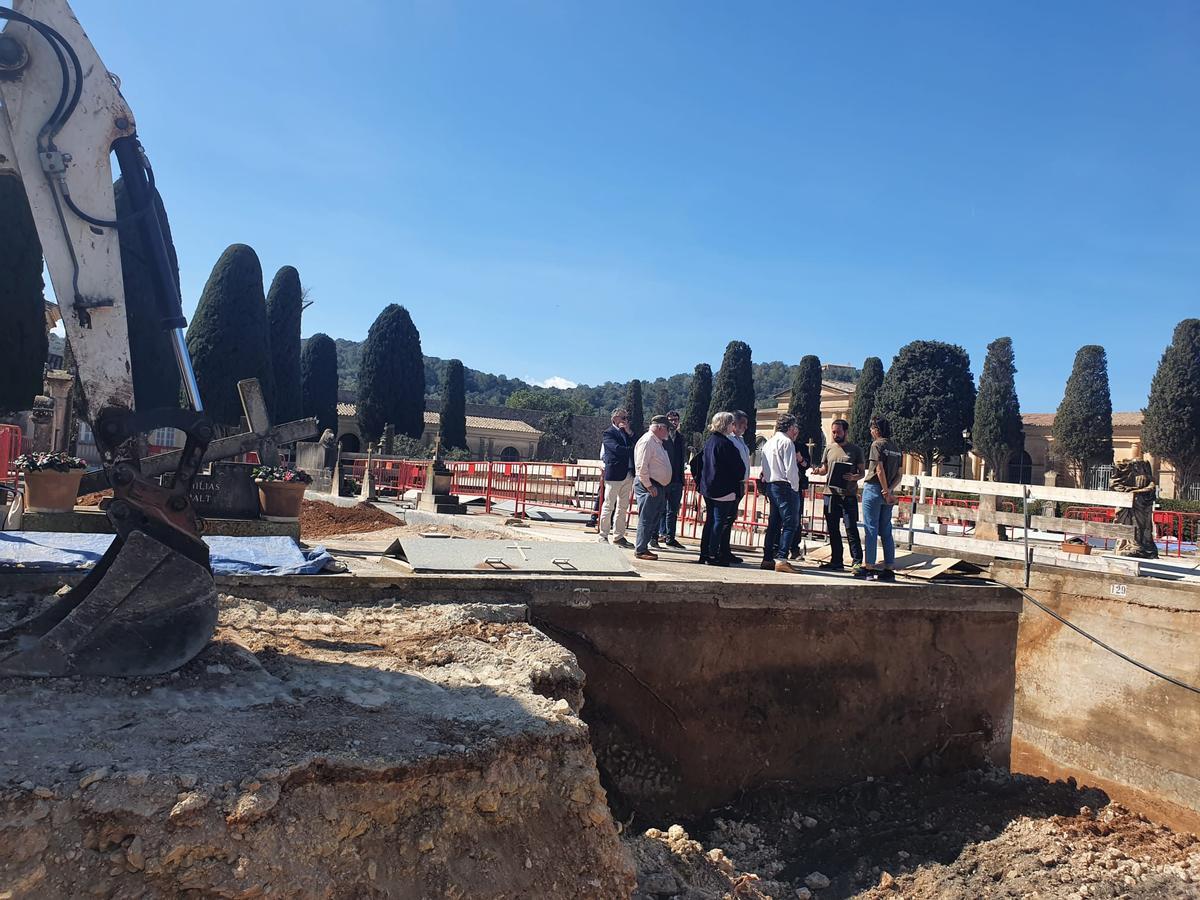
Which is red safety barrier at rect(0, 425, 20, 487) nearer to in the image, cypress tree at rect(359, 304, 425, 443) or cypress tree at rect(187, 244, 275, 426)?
cypress tree at rect(187, 244, 275, 426)

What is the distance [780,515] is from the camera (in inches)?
331

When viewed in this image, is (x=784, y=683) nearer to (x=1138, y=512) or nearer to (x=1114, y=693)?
(x=1114, y=693)

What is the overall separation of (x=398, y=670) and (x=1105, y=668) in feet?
21.4

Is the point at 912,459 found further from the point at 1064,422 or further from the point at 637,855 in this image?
the point at 637,855

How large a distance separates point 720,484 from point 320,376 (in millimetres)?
38101

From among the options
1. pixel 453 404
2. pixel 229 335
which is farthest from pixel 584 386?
pixel 229 335

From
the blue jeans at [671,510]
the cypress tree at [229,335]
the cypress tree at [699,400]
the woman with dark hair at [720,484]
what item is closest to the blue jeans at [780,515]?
the woman with dark hair at [720,484]

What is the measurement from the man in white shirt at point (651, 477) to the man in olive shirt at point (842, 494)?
1.58 m

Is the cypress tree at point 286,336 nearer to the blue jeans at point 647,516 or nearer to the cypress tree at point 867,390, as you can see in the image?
the cypress tree at point 867,390

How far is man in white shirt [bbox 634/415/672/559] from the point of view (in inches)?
322

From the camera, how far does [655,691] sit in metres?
6.41

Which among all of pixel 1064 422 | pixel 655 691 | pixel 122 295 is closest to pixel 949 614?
pixel 655 691

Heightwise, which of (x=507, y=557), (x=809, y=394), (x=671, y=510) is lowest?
(x=507, y=557)

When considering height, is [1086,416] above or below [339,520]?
above
